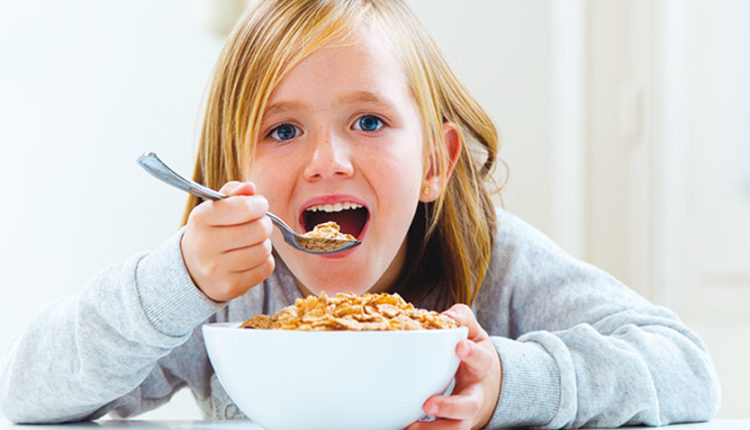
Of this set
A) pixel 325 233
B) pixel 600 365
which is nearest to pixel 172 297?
pixel 325 233

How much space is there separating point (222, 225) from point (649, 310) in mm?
499

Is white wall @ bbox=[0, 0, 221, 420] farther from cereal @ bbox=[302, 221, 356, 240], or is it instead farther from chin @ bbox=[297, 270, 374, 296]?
cereal @ bbox=[302, 221, 356, 240]

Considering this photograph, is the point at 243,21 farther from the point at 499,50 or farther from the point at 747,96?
the point at 747,96

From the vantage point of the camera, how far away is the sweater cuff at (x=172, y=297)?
0.71 m

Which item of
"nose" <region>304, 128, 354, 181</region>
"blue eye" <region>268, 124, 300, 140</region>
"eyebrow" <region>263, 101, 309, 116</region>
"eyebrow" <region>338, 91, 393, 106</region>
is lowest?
"nose" <region>304, 128, 354, 181</region>

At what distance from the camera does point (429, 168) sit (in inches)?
41.2

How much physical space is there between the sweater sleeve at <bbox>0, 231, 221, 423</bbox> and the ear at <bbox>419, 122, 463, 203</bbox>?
0.39 meters

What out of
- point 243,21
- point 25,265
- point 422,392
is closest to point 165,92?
point 25,265

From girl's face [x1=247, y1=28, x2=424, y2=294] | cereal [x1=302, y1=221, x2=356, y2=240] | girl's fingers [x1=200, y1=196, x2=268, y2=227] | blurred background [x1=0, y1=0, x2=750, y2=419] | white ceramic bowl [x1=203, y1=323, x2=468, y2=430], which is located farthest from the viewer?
blurred background [x1=0, y1=0, x2=750, y2=419]

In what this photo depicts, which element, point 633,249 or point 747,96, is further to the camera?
point 633,249

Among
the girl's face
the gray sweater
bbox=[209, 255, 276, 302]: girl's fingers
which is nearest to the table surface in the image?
the gray sweater

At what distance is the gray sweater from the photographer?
717 mm

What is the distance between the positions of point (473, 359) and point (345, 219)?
377 millimetres

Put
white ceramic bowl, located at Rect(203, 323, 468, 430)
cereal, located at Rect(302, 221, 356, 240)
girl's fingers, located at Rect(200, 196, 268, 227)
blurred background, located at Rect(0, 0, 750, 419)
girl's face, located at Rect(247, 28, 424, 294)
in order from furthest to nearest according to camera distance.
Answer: blurred background, located at Rect(0, 0, 750, 419)
girl's face, located at Rect(247, 28, 424, 294)
cereal, located at Rect(302, 221, 356, 240)
girl's fingers, located at Rect(200, 196, 268, 227)
white ceramic bowl, located at Rect(203, 323, 468, 430)
